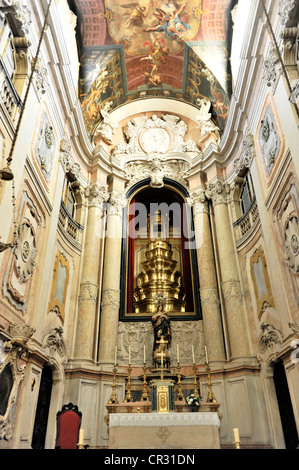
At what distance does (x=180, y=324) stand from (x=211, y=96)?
27.8 feet

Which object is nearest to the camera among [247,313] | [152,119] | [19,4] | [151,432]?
[151,432]

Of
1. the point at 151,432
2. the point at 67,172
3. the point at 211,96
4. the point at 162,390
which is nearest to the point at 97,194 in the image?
the point at 67,172

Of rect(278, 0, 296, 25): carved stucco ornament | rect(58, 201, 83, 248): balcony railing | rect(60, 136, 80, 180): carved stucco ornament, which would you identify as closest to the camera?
→ rect(278, 0, 296, 25): carved stucco ornament

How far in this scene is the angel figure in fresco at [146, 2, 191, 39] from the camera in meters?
12.0

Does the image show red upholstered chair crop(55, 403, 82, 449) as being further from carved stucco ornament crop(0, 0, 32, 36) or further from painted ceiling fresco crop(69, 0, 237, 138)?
painted ceiling fresco crop(69, 0, 237, 138)

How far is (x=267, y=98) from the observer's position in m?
8.76

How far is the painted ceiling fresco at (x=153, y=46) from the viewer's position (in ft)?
38.8

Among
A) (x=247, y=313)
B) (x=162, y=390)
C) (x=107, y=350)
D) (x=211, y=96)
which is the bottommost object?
(x=162, y=390)

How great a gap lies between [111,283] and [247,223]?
471cm

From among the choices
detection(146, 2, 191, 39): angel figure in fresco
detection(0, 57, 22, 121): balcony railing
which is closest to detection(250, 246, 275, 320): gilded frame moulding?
detection(0, 57, 22, 121): balcony railing

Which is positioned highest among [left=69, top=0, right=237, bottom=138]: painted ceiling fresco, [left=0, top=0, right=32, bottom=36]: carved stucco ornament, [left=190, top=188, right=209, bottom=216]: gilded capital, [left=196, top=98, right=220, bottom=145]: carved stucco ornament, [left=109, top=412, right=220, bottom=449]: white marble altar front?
[left=69, top=0, right=237, bottom=138]: painted ceiling fresco

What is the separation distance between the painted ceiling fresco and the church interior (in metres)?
0.05

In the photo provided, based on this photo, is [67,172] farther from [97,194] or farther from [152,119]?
[152,119]

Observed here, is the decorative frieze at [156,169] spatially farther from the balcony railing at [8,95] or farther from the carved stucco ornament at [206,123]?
the balcony railing at [8,95]
